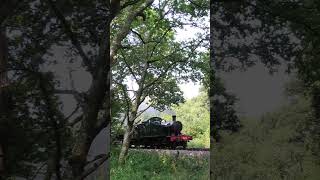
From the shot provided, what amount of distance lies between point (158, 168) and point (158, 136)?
156cm

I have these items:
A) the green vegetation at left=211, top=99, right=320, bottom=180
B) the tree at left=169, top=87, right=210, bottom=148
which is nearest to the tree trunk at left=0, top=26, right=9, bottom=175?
the green vegetation at left=211, top=99, right=320, bottom=180

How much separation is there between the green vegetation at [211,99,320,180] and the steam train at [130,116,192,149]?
19.1 ft

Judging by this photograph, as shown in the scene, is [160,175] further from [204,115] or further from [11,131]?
[11,131]

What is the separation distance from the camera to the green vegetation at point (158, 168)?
7.45m

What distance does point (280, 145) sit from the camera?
3.56 metres

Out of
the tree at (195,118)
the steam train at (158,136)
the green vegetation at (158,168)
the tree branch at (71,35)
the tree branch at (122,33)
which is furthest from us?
the tree at (195,118)

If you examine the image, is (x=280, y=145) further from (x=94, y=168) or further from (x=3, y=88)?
(x=3, y=88)

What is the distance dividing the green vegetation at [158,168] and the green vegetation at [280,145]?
3808 mm

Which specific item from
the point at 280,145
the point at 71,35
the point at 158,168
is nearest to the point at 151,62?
the point at 158,168

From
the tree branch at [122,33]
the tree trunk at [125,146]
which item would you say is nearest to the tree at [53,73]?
the tree branch at [122,33]

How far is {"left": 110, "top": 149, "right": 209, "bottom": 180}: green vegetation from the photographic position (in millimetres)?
7449

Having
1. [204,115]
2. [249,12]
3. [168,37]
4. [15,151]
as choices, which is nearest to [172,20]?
[168,37]

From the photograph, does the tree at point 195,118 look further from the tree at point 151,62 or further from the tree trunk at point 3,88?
the tree trunk at point 3,88

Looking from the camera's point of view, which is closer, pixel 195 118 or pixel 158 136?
pixel 158 136
